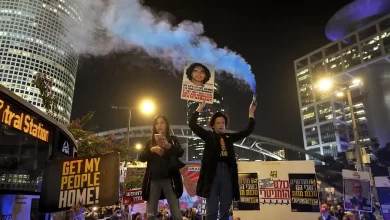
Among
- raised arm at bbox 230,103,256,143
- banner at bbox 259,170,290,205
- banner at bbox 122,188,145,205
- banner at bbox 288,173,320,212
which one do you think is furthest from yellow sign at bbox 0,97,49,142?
banner at bbox 122,188,145,205

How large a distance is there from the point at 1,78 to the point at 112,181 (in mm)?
107743

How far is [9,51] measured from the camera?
88062 millimetres

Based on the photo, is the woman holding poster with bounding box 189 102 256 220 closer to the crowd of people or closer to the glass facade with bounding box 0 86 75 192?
the glass facade with bounding box 0 86 75 192

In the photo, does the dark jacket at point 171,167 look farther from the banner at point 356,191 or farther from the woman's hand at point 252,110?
the banner at point 356,191

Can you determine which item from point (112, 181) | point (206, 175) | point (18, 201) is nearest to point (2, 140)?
point (18, 201)

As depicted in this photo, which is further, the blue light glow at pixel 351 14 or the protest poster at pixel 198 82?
the blue light glow at pixel 351 14

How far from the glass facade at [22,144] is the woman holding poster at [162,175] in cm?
239

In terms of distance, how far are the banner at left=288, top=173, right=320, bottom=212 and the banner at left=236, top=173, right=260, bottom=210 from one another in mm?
714

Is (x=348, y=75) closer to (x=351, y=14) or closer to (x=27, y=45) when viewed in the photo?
(x=351, y=14)

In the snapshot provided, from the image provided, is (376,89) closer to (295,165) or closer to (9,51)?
(295,165)

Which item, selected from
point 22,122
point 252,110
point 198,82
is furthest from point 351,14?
point 22,122

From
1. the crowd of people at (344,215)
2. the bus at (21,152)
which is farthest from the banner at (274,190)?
the bus at (21,152)

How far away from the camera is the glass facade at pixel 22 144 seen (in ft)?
16.7

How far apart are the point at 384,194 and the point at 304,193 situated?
26.0ft
